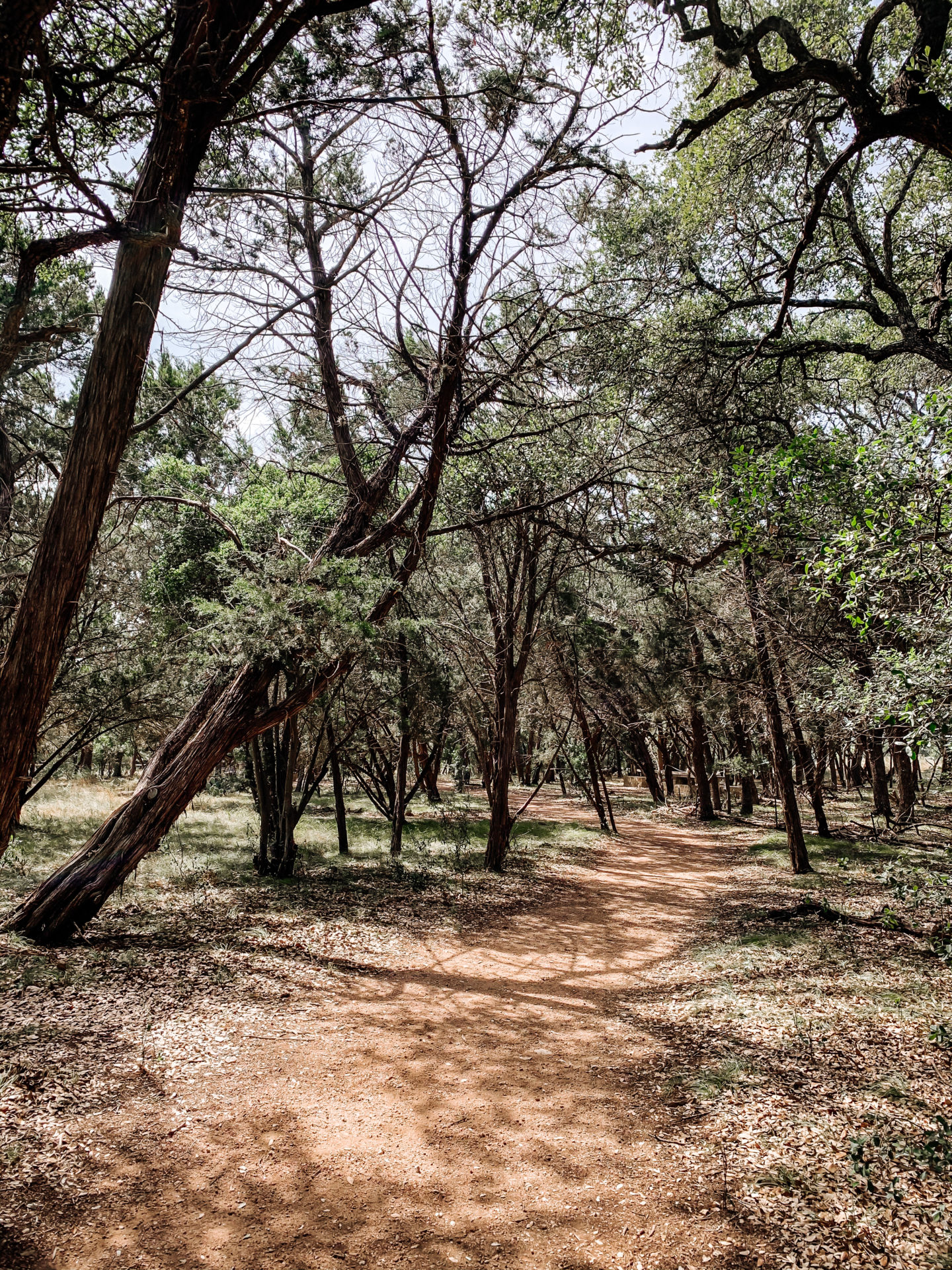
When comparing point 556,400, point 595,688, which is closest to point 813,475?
point 556,400

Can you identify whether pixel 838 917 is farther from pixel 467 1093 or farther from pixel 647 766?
pixel 647 766

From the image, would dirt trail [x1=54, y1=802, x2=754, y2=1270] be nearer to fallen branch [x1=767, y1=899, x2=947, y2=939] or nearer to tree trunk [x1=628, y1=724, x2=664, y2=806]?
fallen branch [x1=767, y1=899, x2=947, y2=939]

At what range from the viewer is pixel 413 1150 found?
13.7 feet

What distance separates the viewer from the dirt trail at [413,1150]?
328 centimetres

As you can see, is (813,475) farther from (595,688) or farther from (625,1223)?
(595,688)

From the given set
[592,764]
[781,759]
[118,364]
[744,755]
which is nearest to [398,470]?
[118,364]

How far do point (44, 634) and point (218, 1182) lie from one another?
322cm

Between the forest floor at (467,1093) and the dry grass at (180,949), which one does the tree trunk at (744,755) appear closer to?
the dry grass at (180,949)

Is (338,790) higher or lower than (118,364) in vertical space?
lower

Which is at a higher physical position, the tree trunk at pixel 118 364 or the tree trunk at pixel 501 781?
the tree trunk at pixel 118 364

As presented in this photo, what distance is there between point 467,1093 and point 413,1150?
87cm

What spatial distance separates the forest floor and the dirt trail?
0.06 feet

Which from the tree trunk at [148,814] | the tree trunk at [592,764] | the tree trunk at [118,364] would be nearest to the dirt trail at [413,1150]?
the tree trunk at [118,364]

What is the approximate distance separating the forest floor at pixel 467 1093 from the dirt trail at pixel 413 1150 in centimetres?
2
